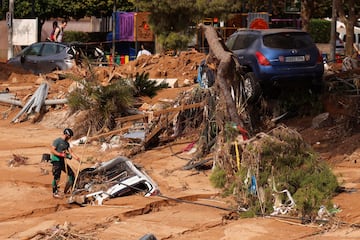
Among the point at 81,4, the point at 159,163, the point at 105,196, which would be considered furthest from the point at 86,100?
the point at 81,4

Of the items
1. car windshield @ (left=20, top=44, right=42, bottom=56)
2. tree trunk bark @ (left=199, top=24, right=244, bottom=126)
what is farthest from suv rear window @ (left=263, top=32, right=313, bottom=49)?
car windshield @ (left=20, top=44, right=42, bottom=56)

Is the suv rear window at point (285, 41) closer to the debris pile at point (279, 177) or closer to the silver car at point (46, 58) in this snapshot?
the debris pile at point (279, 177)

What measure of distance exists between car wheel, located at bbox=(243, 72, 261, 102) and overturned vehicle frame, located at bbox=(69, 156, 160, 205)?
454 cm

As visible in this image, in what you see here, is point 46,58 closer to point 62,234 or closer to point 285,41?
point 285,41

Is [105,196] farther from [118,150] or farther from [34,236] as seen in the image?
[118,150]

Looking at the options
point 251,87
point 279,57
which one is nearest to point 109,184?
point 251,87

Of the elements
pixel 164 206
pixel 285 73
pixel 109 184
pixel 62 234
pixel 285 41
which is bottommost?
pixel 164 206

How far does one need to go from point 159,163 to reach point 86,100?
15.2ft

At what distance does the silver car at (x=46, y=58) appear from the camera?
1160 inches

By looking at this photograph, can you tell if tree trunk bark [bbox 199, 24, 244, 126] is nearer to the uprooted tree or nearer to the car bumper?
the uprooted tree

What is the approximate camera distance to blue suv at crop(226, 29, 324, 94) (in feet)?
64.2

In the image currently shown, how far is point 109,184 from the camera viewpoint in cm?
1523

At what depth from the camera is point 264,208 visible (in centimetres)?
1327

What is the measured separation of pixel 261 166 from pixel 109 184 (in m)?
2.99
